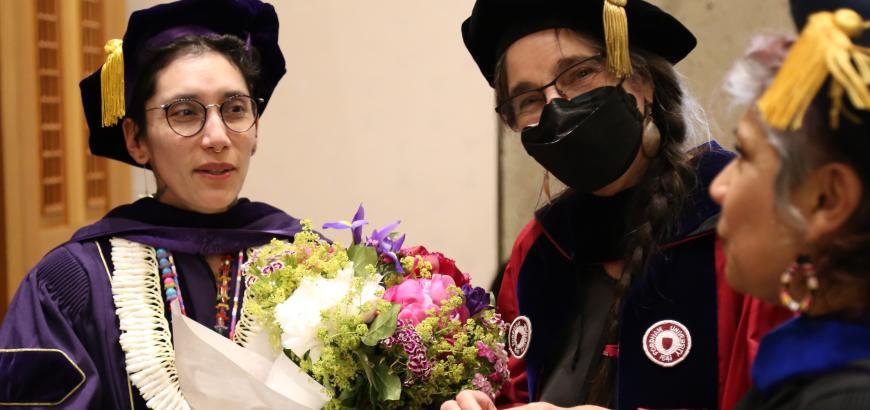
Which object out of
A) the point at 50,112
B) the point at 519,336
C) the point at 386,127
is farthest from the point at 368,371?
the point at 386,127

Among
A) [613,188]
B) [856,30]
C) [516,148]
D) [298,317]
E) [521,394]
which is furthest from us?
[516,148]

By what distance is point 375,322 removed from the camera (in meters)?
1.61

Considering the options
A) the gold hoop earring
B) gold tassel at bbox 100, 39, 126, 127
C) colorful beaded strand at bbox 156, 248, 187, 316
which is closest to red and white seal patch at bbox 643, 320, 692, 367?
the gold hoop earring

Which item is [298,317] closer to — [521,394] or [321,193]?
[521,394]

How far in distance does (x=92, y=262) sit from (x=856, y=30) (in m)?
1.62

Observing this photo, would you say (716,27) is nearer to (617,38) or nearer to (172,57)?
(617,38)

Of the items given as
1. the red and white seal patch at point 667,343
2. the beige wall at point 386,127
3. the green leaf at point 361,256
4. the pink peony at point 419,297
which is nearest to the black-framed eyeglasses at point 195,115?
the green leaf at point 361,256

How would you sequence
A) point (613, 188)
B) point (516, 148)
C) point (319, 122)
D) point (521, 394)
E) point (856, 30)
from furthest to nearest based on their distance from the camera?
point (319, 122) → point (516, 148) → point (521, 394) → point (613, 188) → point (856, 30)

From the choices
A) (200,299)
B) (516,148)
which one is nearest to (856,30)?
(200,299)

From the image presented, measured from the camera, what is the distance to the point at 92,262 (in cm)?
204

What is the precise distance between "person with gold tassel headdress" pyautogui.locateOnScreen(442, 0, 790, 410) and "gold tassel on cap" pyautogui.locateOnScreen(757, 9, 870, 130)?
0.66 m

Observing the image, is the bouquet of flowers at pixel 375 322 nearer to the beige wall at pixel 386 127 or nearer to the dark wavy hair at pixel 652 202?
the dark wavy hair at pixel 652 202

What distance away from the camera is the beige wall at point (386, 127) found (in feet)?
12.1

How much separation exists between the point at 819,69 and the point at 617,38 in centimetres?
85
